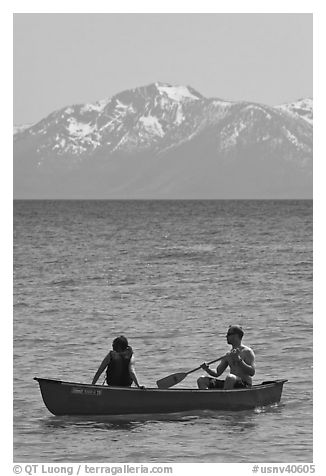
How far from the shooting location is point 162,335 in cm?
3775

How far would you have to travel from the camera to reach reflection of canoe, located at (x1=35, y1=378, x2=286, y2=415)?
24688 millimetres

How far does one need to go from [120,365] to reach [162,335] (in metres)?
12.8

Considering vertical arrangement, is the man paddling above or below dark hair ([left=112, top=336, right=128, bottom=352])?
below

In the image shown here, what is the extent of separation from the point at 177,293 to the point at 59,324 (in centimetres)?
1379

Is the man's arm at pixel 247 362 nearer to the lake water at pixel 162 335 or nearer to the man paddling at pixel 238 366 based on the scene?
the man paddling at pixel 238 366

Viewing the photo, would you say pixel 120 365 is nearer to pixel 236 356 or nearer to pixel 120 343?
pixel 120 343

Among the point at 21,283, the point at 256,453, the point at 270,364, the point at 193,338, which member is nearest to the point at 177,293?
the point at 21,283

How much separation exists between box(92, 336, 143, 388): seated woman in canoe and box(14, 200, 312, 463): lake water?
0.85m

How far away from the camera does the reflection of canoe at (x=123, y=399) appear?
2469 centimetres

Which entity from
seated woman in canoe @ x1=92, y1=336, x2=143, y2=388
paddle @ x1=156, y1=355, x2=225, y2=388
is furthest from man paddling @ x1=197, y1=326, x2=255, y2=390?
seated woman in canoe @ x1=92, y1=336, x2=143, y2=388

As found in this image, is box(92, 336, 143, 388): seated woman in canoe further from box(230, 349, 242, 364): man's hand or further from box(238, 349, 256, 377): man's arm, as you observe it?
box(238, 349, 256, 377): man's arm

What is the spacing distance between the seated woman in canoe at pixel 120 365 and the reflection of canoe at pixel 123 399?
308 mm
